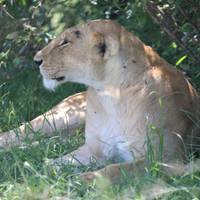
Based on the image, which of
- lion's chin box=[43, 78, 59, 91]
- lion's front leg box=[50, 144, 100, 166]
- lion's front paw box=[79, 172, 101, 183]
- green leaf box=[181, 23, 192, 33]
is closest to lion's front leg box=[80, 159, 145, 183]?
lion's front paw box=[79, 172, 101, 183]

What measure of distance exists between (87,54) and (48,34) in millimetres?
989

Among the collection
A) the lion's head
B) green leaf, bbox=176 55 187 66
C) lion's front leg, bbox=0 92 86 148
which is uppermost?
the lion's head

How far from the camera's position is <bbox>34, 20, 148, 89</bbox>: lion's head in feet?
15.8

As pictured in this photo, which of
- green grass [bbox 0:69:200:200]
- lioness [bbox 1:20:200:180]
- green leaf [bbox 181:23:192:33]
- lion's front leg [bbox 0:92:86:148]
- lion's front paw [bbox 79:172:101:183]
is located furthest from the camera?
lion's front leg [bbox 0:92:86:148]

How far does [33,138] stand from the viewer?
210 inches

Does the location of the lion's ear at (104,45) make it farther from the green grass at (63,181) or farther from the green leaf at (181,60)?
the green leaf at (181,60)

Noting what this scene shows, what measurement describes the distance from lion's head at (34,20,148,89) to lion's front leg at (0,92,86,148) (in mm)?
675

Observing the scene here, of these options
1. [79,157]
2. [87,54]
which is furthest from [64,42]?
[79,157]

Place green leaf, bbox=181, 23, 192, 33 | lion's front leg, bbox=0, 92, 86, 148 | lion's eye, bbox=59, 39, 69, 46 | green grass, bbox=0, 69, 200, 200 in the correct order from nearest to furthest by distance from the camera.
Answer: green grass, bbox=0, 69, 200, 200, lion's eye, bbox=59, 39, 69, 46, green leaf, bbox=181, 23, 192, 33, lion's front leg, bbox=0, 92, 86, 148

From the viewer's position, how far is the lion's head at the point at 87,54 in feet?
15.8

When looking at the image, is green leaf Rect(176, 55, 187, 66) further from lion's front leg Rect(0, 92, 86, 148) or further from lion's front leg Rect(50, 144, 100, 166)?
lion's front leg Rect(50, 144, 100, 166)

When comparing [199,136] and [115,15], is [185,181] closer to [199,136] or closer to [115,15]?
[199,136]

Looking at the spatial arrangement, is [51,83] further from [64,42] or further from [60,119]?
[60,119]

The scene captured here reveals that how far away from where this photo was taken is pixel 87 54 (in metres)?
4.84
